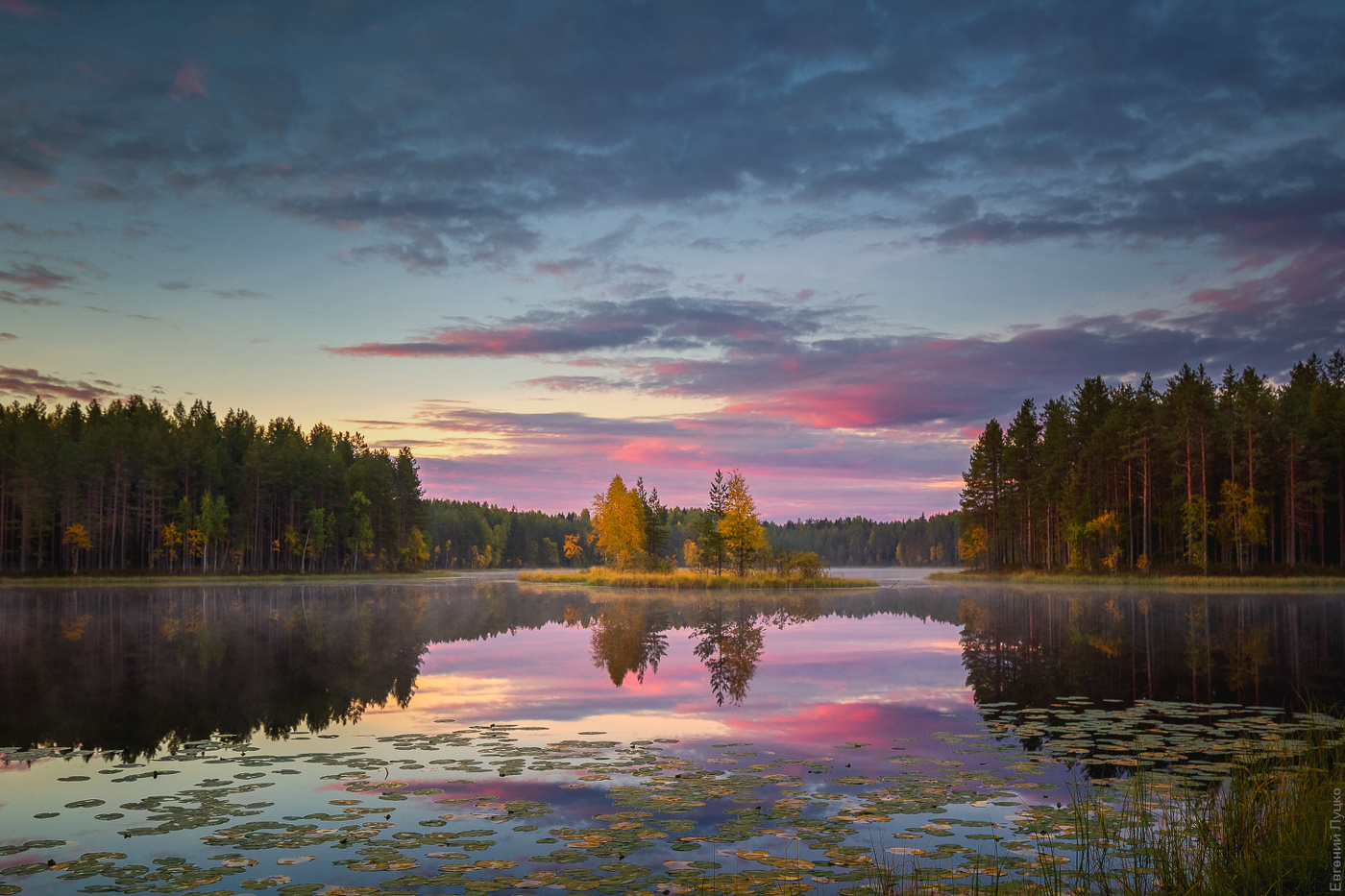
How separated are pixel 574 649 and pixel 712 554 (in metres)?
51.2

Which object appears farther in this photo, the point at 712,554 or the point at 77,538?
the point at 77,538

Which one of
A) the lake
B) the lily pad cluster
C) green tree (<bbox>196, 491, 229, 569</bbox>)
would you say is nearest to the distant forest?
green tree (<bbox>196, 491, 229, 569</bbox>)

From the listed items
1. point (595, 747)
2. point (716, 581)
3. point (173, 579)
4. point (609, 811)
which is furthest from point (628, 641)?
point (173, 579)

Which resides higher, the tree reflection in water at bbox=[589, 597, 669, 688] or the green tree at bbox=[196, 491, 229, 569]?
the green tree at bbox=[196, 491, 229, 569]

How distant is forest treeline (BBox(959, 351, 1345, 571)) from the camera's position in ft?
228

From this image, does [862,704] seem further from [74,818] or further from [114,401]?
[114,401]

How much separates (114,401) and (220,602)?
8804 centimetres

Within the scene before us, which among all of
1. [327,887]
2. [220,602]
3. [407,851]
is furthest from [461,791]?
[220,602]

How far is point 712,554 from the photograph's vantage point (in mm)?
81062

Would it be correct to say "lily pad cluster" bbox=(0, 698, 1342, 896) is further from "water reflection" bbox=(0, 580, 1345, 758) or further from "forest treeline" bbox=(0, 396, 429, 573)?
"forest treeline" bbox=(0, 396, 429, 573)

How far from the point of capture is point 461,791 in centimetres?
1158

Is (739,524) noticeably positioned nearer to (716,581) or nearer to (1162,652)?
(716,581)

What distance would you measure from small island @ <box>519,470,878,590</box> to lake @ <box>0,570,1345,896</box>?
4087 cm

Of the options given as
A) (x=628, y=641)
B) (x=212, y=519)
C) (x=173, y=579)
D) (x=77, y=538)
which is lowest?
(x=173, y=579)
